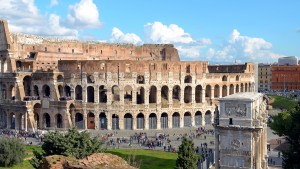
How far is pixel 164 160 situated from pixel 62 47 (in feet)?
120

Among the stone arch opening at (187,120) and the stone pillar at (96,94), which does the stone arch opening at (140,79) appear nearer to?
the stone pillar at (96,94)

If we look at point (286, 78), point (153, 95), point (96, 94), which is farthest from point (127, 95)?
point (286, 78)

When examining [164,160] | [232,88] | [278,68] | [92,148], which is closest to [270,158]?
[164,160]

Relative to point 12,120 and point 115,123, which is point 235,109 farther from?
point 12,120

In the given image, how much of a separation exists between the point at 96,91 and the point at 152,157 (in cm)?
2122

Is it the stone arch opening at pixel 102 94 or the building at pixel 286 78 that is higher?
the building at pixel 286 78

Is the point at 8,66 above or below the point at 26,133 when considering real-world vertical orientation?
above

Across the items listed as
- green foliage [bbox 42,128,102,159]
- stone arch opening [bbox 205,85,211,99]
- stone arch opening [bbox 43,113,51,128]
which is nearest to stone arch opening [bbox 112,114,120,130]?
stone arch opening [bbox 43,113,51,128]

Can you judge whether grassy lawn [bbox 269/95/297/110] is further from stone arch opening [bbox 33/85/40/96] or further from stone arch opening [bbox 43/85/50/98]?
stone arch opening [bbox 33/85/40/96]

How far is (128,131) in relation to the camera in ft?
181

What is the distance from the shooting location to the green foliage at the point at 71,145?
83.5 ft

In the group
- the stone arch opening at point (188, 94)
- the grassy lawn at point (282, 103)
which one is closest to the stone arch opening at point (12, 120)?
the stone arch opening at point (188, 94)

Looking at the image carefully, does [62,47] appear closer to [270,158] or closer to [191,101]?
[191,101]

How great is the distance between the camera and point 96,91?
5656 cm
